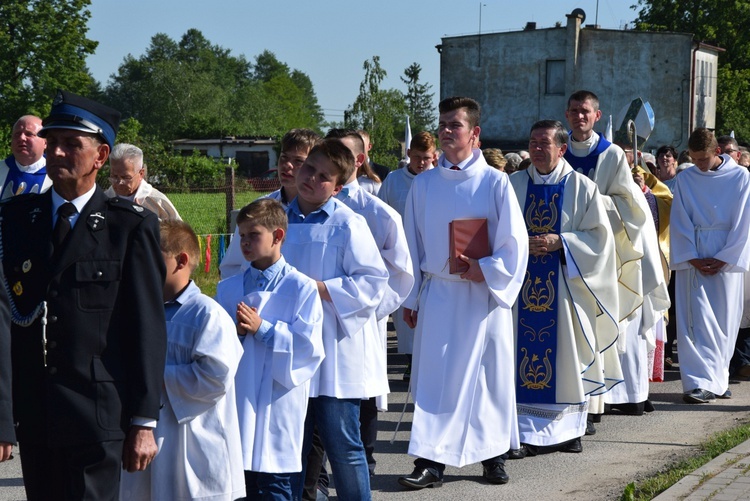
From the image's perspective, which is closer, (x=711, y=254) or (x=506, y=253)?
(x=506, y=253)

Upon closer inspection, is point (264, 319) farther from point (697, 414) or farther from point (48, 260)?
point (697, 414)

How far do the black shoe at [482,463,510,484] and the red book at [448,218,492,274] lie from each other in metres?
1.13

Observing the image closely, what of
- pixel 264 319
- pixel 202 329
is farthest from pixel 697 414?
pixel 202 329

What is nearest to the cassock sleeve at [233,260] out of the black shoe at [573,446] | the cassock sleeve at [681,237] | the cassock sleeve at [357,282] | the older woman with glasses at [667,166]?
the cassock sleeve at [357,282]

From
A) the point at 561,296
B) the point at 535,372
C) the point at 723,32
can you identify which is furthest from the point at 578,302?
the point at 723,32

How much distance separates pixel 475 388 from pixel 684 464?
1.37 meters

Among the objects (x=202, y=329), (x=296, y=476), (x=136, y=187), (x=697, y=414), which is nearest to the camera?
(x=202, y=329)

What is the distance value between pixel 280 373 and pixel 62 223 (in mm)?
1369

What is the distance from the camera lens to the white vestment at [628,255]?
8.45 m

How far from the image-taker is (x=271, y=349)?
4.82 metres

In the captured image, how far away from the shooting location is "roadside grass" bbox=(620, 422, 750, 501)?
6256 millimetres

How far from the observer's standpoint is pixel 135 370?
371 cm

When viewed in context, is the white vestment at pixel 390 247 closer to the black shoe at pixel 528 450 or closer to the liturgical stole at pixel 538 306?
the black shoe at pixel 528 450

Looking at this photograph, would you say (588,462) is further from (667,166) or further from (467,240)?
(667,166)
